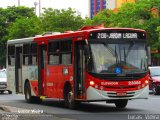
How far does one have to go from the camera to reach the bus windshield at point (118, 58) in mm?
18672

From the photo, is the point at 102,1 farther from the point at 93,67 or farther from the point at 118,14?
the point at 93,67

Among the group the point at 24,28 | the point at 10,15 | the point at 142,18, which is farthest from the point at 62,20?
the point at 10,15

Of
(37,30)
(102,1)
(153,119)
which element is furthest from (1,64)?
(153,119)

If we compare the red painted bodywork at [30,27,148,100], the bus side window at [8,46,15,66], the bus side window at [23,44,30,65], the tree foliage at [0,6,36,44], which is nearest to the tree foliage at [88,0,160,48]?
the tree foliage at [0,6,36,44]

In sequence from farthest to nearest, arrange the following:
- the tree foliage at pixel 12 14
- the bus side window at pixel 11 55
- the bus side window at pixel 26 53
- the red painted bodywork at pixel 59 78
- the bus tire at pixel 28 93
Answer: the tree foliage at pixel 12 14 → the bus side window at pixel 11 55 → the bus tire at pixel 28 93 → the bus side window at pixel 26 53 → the red painted bodywork at pixel 59 78

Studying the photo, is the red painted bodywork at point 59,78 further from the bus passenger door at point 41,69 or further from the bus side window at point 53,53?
the bus side window at point 53,53

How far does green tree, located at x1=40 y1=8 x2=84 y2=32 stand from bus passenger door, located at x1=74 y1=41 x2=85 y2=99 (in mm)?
43697

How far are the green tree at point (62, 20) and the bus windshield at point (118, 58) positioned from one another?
44.3m

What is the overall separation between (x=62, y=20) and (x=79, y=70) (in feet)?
148

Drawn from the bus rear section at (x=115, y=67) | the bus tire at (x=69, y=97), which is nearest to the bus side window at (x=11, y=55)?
the bus tire at (x=69, y=97)

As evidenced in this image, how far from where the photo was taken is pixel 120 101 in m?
20.8

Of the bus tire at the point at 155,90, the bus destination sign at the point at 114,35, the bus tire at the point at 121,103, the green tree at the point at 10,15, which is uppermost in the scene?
the green tree at the point at 10,15

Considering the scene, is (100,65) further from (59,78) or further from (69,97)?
(59,78)

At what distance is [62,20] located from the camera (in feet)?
211
